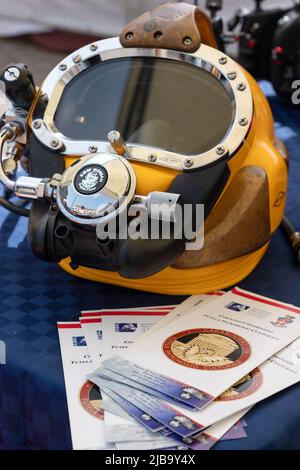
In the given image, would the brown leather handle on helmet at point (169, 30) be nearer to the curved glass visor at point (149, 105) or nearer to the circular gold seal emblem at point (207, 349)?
the curved glass visor at point (149, 105)

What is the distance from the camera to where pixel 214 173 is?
0.76m

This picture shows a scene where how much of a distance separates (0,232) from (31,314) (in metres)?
0.23

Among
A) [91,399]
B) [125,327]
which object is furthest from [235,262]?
[91,399]

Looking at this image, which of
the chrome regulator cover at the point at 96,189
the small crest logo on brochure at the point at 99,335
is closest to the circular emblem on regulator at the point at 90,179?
the chrome regulator cover at the point at 96,189

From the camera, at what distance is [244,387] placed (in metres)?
0.67

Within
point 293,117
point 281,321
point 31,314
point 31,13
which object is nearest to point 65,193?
point 31,314

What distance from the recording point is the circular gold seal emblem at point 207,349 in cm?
70

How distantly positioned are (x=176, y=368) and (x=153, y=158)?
0.76ft

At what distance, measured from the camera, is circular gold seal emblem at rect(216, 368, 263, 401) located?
0.65m

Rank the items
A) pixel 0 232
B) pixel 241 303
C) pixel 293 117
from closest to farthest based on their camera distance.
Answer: pixel 241 303
pixel 0 232
pixel 293 117

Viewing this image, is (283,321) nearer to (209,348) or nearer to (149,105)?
(209,348)

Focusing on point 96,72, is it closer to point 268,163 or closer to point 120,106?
point 120,106

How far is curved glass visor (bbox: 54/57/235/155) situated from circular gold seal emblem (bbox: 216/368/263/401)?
0.26 meters

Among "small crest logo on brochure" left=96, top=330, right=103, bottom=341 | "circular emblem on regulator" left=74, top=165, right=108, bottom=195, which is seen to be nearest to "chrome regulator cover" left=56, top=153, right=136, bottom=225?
"circular emblem on regulator" left=74, top=165, right=108, bottom=195
